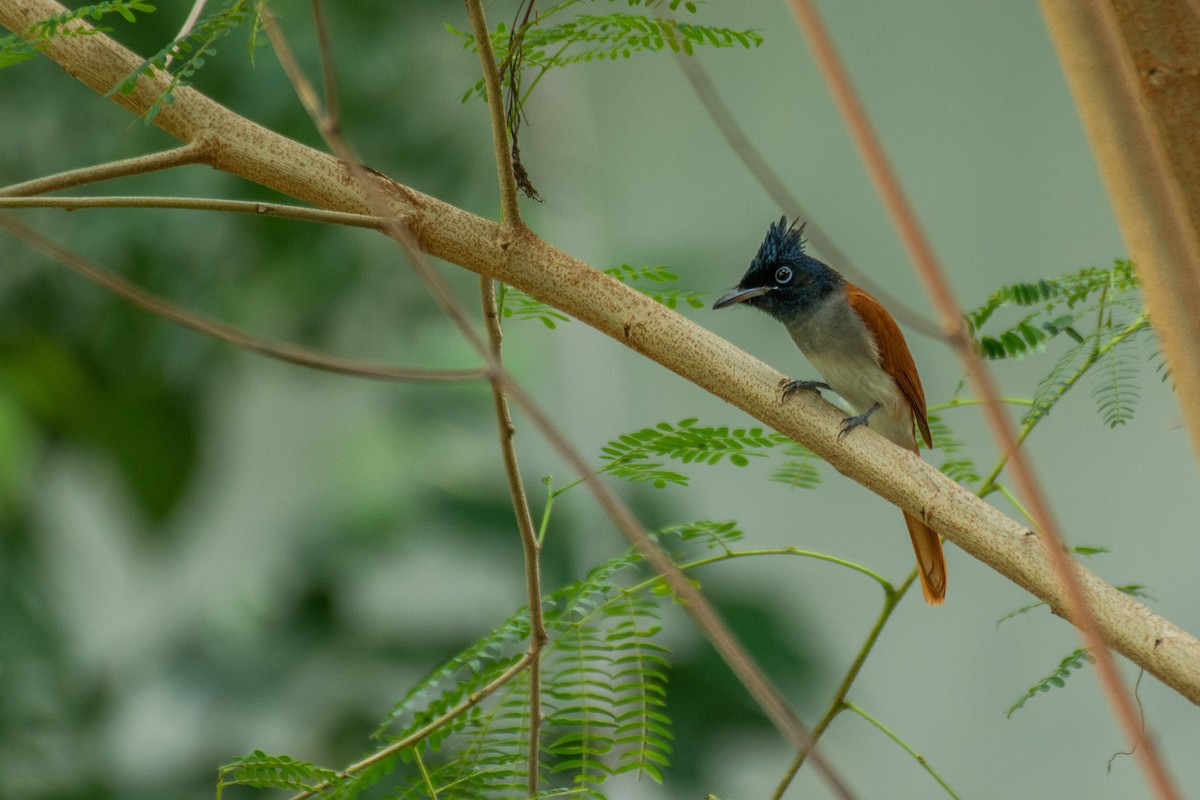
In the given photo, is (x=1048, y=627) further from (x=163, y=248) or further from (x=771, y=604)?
(x=163, y=248)

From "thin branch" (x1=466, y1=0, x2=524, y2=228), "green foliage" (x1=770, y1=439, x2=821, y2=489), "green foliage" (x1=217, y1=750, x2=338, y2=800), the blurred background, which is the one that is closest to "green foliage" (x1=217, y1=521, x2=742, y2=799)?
"green foliage" (x1=217, y1=750, x2=338, y2=800)

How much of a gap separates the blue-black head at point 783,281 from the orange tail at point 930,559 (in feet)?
0.91

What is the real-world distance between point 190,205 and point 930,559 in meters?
0.90

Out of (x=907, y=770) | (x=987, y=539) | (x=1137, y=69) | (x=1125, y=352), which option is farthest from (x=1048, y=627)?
(x=1137, y=69)

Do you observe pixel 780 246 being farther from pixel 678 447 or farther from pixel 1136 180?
pixel 1136 180

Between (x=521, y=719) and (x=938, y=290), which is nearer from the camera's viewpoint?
(x=938, y=290)

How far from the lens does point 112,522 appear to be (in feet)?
10.5

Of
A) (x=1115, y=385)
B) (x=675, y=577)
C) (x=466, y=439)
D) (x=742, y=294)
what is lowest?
(x=675, y=577)

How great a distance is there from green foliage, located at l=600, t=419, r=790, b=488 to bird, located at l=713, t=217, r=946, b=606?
1.33 feet

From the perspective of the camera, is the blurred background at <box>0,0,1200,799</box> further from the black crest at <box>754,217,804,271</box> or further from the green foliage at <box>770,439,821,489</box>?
the green foliage at <box>770,439,821,489</box>

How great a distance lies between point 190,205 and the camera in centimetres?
66

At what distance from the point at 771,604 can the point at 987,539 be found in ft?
6.42

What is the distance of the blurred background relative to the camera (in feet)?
8.16

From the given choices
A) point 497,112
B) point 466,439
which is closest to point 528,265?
point 497,112
